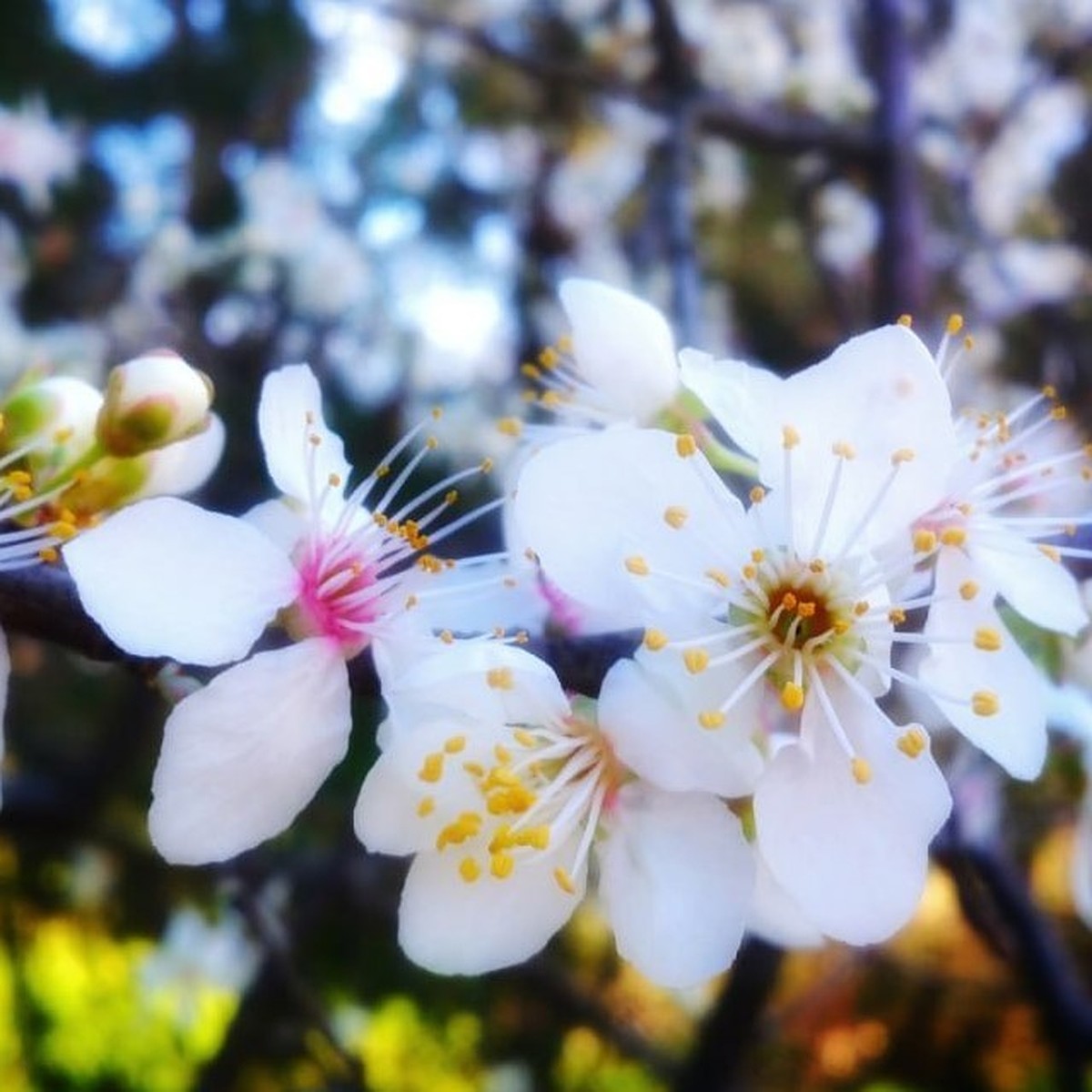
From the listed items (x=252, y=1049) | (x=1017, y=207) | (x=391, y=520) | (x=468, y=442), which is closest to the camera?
(x=391, y=520)

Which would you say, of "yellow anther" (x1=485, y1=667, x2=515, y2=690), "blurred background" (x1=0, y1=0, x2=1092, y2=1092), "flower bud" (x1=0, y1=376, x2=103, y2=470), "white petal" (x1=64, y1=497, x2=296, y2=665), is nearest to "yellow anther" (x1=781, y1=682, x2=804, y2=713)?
"yellow anther" (x1=485, y1=667, x2=515, y2=690)

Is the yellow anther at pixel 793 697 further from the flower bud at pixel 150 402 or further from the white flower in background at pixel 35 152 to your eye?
the white flower in background at pixel 35 152

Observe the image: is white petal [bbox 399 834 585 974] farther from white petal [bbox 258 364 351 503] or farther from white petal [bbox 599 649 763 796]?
white petal [bbox 258 364 351 503]

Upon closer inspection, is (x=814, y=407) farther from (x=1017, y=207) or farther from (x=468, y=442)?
(x=1017, y=207)

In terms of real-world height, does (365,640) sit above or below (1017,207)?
above

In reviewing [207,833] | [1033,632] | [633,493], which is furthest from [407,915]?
[1033,632]

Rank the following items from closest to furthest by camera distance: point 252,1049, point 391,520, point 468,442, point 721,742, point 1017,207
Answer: point 721,742, point 391,520, point 252,1049, point 468,442, point 1017,207

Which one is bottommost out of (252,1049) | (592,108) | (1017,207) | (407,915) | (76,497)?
(252,1049)
